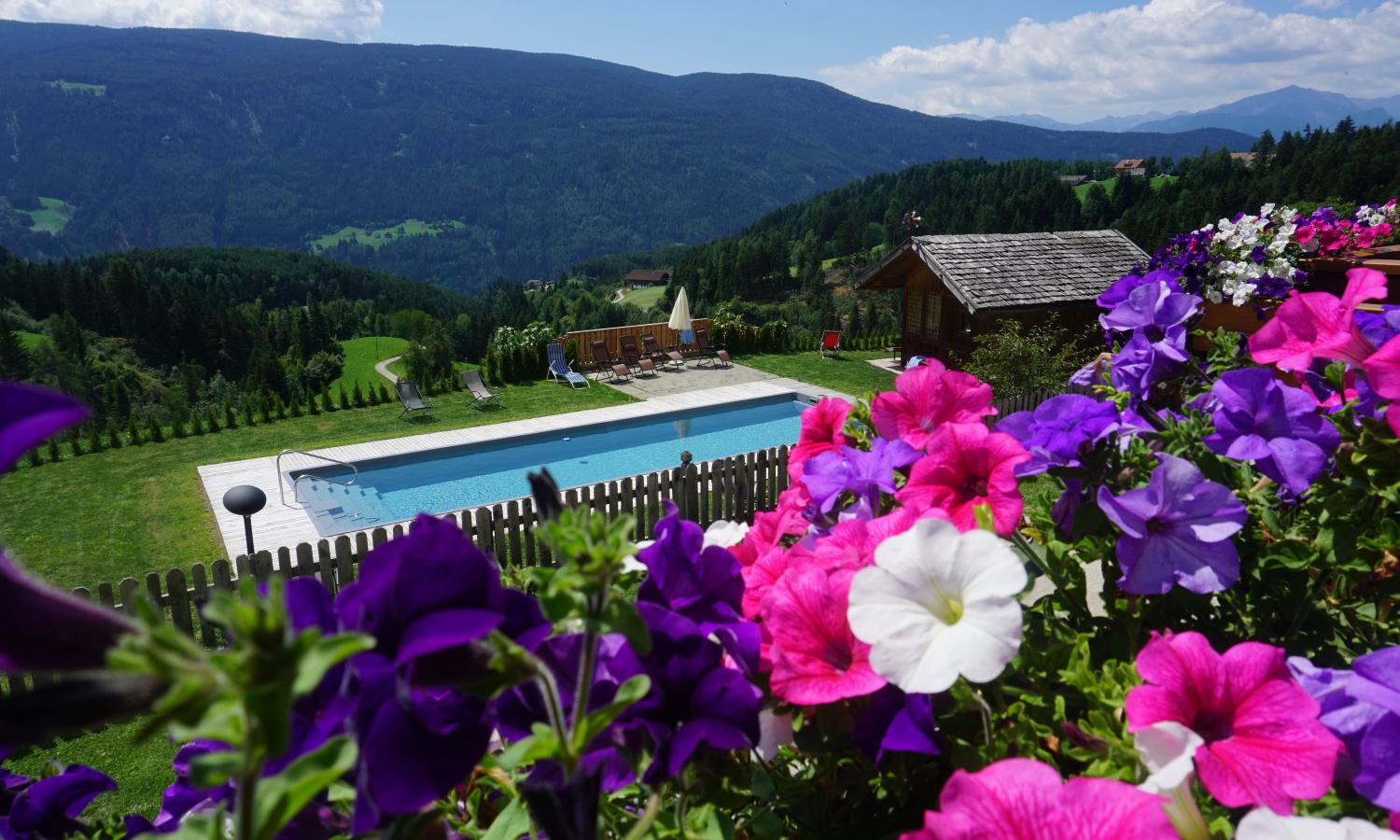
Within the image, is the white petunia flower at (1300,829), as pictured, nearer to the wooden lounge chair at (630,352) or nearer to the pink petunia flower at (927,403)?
the pink petunia flower at (927,403)

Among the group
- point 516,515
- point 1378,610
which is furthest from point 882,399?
point 516,515

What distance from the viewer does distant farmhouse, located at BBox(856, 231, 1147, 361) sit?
55.5ft

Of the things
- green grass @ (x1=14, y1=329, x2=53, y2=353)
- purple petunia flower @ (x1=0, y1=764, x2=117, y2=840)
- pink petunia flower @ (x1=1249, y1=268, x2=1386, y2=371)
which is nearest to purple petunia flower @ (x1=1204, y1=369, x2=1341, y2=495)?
pink petunia flower @ (x1=1249, y1=268, x2=1386, y2=371)

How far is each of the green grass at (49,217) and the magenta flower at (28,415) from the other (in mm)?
245043

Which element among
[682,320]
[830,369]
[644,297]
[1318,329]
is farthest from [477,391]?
[644,297]

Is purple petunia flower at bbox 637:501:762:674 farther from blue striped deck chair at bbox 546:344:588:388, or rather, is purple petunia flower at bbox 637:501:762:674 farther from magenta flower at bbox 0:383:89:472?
blue striped deck chair at bbox 546:344:588:388

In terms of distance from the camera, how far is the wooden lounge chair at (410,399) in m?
15.6

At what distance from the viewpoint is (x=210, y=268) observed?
290ft

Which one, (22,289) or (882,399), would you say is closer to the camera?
(882,399)

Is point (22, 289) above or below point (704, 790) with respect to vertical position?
below

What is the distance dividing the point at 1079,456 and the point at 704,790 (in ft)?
2.02

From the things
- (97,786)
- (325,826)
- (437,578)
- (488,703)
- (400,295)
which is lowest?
(400,295)

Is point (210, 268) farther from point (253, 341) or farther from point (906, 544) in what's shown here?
point (906, 544)

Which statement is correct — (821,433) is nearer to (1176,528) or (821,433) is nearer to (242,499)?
(1176,528)
